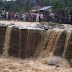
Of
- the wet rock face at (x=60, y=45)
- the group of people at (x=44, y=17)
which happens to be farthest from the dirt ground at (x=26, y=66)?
the group of people at (x=44, y=17)

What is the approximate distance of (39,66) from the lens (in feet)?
43.5

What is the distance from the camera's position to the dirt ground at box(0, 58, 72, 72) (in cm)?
1275

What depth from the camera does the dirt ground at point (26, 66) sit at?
502 inches

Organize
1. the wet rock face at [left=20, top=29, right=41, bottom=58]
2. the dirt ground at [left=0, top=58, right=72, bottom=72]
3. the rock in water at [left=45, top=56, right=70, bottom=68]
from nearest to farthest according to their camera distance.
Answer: the dirt ground at [left=0, top=58, right=72, bottom=72] → the rock in water at [left=45, top=56, right=70, bottom=68] → the wet rock face at [left=20, top=29, right=41, bottom=58]

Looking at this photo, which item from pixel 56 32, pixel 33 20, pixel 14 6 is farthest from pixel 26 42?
pixel 14 6

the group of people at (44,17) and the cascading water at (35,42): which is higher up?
the group of people at (44,17)

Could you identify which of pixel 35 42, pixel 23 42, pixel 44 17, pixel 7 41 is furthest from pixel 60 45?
pixel 44 17

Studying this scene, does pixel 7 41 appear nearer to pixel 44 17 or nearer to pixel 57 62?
pixel 57 62

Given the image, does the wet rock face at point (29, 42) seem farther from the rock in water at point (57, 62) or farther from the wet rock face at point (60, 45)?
the rock in water at point (57, 62)

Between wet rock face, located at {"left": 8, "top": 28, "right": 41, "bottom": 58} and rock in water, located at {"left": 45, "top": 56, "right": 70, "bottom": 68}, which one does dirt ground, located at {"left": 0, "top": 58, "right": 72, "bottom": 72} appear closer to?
rock in water, located at {"left": 45, "top": 56, "right": 70, "bottom": 68}

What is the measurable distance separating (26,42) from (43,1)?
62.5 ft

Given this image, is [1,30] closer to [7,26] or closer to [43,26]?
[7,26]

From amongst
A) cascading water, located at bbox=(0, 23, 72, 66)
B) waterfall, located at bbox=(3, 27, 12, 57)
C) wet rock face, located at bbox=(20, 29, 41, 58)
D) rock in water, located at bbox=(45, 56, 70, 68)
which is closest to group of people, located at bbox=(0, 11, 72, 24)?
cascading water, located at bbox=(0, 23, 72, 66)

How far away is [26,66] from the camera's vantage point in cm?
1337
